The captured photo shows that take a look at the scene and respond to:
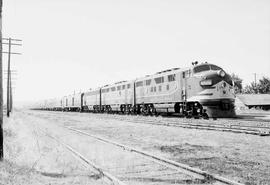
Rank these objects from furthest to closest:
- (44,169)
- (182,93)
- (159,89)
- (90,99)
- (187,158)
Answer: (90,99)
(159,89)
(182,93)
(187,158)
(44,169)

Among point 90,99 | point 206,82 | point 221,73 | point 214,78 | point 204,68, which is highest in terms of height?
point 204,68

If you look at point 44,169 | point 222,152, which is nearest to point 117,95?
point 222,152

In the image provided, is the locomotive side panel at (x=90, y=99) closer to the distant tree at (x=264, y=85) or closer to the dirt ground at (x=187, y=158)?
the dirt ground at (x=187, y=158)

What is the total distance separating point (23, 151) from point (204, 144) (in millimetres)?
5846

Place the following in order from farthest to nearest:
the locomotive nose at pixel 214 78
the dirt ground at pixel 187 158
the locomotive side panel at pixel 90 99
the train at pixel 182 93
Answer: the locomotive side panel at pixel 90 99 < the locomotive nose at pixel 214 78 < the train at pixel 182 93 < the dirt ground at pixel 187 158

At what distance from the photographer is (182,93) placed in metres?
21.8

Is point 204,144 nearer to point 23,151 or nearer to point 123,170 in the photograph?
point 123,170

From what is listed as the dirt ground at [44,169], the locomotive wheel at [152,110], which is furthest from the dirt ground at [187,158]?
the locomotive wheel at [152,110]

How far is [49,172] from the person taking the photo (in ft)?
23.7

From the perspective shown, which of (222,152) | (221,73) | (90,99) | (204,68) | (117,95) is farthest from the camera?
(90,99)

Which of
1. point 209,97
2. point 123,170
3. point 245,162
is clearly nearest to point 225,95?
point 209,97

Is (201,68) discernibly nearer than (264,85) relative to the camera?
Yes

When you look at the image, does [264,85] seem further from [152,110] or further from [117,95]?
[152,110]

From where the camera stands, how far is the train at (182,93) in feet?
62.6
